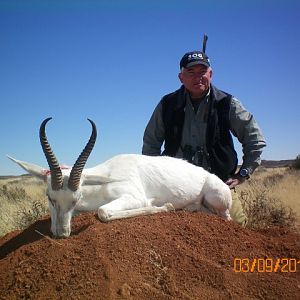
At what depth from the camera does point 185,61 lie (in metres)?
7.63

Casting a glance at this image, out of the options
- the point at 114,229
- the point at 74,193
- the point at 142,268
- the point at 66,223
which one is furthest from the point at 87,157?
the point at 142,268

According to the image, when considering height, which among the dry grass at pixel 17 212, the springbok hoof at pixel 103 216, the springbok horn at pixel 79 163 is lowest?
the dry grass at pixel 17 212

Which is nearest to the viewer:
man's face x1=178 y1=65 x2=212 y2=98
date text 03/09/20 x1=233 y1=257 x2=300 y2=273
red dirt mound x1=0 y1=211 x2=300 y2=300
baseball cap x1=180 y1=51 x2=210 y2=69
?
red dirt mound x1=0 y1=211 x2=300 y2=300

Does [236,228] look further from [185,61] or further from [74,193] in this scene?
[185,61]

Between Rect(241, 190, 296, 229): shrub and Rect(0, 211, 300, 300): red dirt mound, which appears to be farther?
Rect(241, 190, 296, 229): shrub

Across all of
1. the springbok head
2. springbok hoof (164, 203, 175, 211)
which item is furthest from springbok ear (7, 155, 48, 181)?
springbok hoof (164, 203, 175, 211)

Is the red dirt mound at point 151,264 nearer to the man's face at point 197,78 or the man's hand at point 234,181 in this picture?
the man's hand at point 234,181

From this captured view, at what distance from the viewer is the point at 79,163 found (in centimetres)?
548

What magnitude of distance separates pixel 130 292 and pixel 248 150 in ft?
15.4

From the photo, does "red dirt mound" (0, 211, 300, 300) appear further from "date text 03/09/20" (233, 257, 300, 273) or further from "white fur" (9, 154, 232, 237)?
"white fur" (9, 154, 232, 237)

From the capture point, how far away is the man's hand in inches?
289

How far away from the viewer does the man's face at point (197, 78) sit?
7605 mm

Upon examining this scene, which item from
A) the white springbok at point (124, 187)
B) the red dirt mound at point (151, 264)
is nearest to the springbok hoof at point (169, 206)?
the white springbok at point (124, 187)

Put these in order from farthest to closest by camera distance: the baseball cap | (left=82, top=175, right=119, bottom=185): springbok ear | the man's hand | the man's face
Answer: the man's face, the baseball cap, the man's hand, (left=82, top=175, right=119, bottom=185): springbok ear
